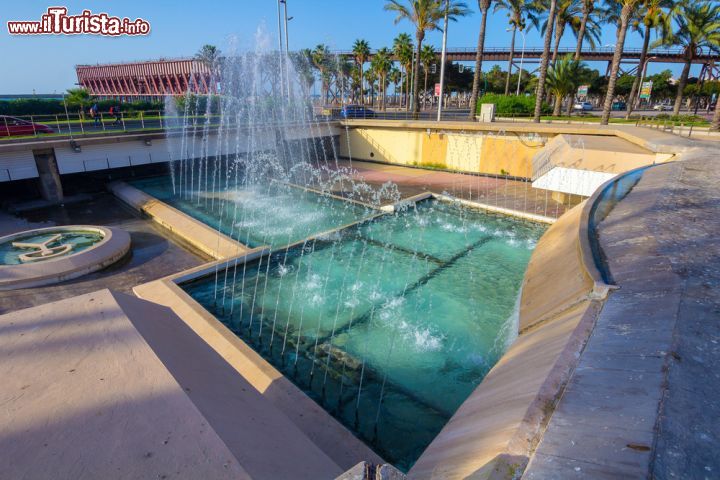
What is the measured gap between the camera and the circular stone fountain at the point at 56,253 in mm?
9656

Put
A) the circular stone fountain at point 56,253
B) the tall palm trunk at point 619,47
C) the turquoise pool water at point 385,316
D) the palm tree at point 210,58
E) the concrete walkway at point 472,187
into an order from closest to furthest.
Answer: the turquoise pool water at point 385,316 < the circular stone fountain at point 56,253 < the concrete walkway at point 472,187 < the tall palm trunk at point 619,47 < the palm tree at point 210,58

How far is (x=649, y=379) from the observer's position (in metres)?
2.54

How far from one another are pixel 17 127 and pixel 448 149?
74.2ft

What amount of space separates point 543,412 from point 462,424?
925 millimetres

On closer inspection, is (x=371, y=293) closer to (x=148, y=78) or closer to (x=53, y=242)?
(x=53, y=242)

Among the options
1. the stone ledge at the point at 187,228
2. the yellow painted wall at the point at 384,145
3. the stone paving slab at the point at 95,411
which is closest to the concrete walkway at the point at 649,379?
the stone paving slab at the point at 95,411

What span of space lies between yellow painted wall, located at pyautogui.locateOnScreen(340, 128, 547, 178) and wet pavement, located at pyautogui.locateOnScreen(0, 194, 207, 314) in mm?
15706

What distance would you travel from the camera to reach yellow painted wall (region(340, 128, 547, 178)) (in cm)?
2009

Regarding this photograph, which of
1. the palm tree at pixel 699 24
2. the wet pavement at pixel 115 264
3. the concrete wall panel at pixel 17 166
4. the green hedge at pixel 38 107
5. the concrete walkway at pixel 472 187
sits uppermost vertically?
the palm tree at pixel 699 24

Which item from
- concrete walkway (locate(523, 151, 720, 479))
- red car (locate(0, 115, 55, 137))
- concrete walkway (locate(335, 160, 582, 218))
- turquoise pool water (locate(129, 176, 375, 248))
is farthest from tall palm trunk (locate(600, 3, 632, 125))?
red car (locate(0, 115, 55, 137))

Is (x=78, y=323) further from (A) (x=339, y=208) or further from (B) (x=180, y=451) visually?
(A) (x=339, y=208)

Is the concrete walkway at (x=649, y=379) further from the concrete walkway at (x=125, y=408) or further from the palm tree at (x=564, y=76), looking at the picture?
the palm tree at (x=564, y=76)

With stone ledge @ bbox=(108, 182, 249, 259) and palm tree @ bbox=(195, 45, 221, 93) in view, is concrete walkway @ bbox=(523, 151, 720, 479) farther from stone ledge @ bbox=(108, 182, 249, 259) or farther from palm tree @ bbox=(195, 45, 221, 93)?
palm tree @ bbox=(195, 45, 221, 93)

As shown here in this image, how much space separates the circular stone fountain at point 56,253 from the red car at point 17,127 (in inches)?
407
